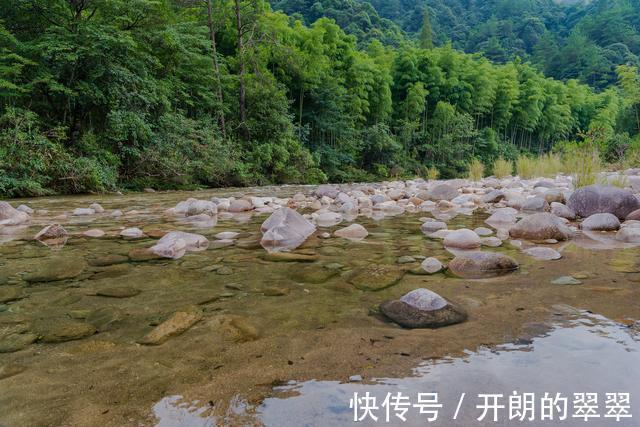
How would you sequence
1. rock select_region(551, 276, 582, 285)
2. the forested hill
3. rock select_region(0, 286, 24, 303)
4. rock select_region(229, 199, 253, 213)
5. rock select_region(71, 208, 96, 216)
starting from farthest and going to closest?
the forested hill < rock select_region(229, 199, 253, 213) < rock select_region(71, 208, 96, 216) < rock select_region(551, 276, 582, 285) < rock select_region(0, 286, 24, 303)

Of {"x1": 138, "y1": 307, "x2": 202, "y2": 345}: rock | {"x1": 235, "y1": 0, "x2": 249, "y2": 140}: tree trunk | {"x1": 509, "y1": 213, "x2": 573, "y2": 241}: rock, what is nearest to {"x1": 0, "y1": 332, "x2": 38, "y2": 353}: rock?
{"x1": 138, "y1": 307, "x2": 202, "y2": 345}: rock

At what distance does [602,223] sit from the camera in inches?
130

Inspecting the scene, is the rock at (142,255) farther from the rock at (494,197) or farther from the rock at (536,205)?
the rock at (494,197)

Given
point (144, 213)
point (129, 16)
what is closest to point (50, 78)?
point (129, 16)

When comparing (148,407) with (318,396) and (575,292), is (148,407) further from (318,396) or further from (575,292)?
(575,292)

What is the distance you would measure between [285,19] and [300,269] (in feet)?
58.6

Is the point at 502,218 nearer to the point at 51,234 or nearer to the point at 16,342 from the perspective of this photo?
the point at 16,342

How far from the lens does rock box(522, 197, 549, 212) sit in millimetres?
4480

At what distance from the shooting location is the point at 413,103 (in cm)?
2459

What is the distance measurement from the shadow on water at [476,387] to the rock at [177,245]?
169 centimetres

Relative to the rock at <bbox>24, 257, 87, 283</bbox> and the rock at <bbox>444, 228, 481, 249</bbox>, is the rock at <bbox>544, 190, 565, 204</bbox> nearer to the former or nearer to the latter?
the rock at <bbox>444, 228, 481, 249</bbox>

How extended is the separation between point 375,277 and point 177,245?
1.40 meters

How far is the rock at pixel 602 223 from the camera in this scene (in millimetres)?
3281

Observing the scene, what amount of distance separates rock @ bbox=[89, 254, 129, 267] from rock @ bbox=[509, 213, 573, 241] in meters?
2.78
